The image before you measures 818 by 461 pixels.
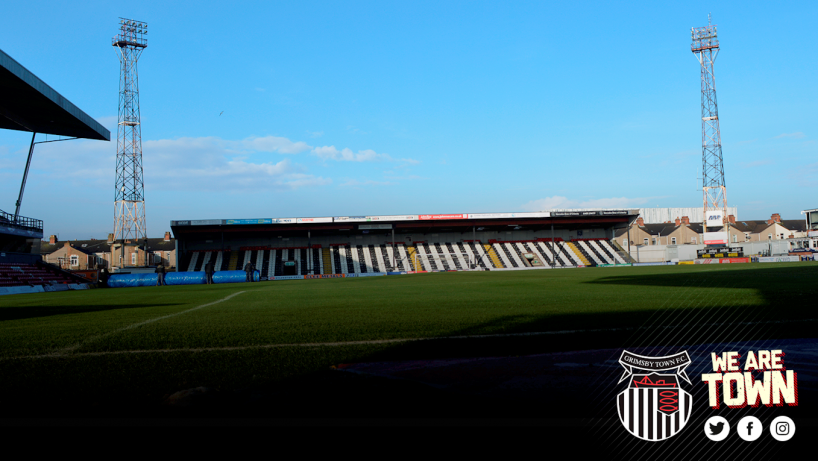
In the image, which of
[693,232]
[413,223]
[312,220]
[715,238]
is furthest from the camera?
[693,232]

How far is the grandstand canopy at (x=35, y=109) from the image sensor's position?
24859 millimetres

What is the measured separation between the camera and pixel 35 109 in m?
29.7

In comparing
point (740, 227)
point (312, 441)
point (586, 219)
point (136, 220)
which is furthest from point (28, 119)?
point (740, 227)

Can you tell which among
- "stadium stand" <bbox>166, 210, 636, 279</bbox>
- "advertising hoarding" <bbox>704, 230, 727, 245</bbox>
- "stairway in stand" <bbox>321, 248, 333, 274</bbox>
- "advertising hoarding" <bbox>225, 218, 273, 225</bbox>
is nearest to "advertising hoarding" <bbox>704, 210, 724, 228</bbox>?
"advertising hoarding" <bbox>704, 230, 727, 245</bbox>

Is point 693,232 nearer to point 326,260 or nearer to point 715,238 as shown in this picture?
point 715,238

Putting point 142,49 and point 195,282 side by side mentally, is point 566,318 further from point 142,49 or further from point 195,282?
point 142,49

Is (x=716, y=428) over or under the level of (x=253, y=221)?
under

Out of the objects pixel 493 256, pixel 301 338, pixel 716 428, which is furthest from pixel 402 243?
pixel 716 428

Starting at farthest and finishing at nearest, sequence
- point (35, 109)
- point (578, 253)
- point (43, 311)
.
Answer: point (578, 253)
point (35, 109)
point (43, 311)

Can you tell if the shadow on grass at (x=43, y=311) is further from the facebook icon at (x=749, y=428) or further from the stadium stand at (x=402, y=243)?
the stadium stand at (x=402, y=243)

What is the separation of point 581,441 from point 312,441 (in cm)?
147

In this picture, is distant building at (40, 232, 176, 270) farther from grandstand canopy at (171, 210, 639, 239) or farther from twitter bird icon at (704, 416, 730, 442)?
twitter bird icon at (704, 416, 730, 442)

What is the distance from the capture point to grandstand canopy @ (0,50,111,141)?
24859 millimetres

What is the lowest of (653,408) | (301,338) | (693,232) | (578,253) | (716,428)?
(301,338)
